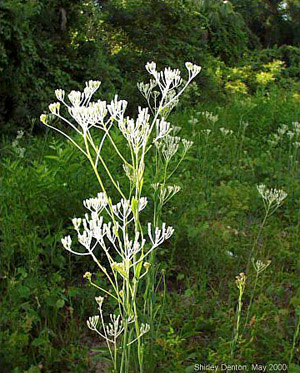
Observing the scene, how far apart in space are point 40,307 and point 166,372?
709 millimetres

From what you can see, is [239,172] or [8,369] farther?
[239,172]

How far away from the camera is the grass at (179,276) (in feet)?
7.39

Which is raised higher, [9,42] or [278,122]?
[9,42]

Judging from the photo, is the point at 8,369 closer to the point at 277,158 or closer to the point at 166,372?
the point at 166,372

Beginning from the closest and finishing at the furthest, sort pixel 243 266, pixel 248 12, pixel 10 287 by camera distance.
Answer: pixel 10 287 → pixel 243 266 → pixel 248 12

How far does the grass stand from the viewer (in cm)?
225

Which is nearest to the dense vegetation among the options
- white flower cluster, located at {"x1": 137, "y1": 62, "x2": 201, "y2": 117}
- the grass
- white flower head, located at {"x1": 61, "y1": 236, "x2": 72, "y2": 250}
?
the grass

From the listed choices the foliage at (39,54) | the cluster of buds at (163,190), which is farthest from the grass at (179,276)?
the foliage at (39,54)

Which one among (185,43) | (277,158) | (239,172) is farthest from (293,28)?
(239,172)

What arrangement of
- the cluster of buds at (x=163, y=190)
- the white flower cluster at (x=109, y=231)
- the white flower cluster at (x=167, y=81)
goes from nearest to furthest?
the white flower cluster at (x=109, y=231)
the white flower cluster at (x=167, y=81)
the cluster of buds at (x=163, y=190)

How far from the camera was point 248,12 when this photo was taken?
1259 centimetres

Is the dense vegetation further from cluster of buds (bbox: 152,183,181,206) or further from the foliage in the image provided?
cluster of buds (bbox: 152,183,181,206)

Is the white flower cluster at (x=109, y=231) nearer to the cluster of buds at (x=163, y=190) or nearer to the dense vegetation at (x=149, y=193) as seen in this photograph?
the cluster of buds at (x=163, y=190)

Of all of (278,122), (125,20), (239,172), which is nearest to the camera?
(239,172)
